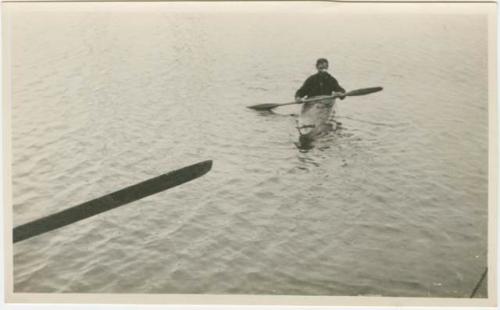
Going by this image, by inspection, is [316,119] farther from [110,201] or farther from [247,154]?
[110,201]

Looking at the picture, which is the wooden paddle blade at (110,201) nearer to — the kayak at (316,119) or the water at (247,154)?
the water at (247,154)

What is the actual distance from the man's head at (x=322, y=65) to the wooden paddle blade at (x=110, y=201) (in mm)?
349

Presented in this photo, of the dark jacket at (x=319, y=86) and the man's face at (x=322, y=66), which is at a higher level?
the man's face at (x=322, y=66)

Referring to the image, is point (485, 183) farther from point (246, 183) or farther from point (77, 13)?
point (77, 13)

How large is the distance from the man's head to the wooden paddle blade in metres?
0.35

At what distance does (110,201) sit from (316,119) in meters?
0.54

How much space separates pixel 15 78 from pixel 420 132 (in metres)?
1.00

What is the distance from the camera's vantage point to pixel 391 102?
59.2 inches

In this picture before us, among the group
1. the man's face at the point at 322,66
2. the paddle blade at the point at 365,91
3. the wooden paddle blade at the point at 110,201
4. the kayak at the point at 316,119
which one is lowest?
the wooden paddle blade at the point at 110,201

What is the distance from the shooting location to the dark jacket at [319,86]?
1486 mm

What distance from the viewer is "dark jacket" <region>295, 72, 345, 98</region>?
1.49 metres

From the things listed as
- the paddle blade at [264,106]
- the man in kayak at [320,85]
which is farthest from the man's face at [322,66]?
the paddle blade at [264,106]

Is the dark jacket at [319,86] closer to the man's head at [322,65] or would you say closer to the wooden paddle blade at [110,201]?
the man's head at [322,65]

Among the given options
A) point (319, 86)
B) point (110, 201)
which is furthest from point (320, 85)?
point (110, 201)
